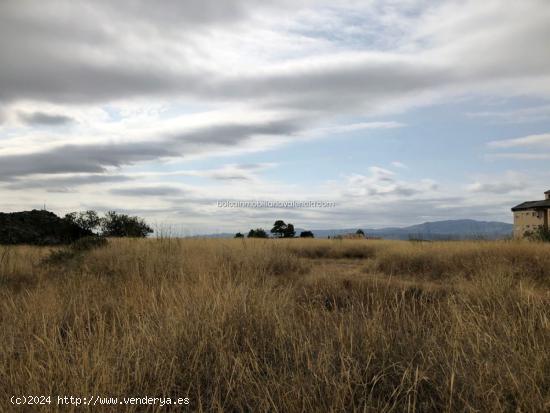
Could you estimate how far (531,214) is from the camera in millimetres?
52062

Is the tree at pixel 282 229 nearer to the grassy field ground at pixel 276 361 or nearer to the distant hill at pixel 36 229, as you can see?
the distant hill at pixel 36 229

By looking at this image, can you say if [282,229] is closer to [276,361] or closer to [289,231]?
[289,231]

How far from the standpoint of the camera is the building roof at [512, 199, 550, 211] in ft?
163

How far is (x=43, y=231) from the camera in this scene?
2386 centimetres

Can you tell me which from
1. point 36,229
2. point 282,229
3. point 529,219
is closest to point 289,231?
point 282,229

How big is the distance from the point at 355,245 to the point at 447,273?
28.5 ft

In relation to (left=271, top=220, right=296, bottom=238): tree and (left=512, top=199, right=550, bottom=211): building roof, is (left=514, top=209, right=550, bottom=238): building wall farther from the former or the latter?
(left=271, top=220, right=296, bottom=238): tree

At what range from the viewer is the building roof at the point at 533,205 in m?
49.6

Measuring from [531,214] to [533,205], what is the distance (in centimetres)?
110

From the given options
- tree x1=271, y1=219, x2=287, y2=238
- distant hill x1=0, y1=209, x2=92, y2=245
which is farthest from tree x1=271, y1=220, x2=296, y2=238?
distant hill x1=0, y1=209, x2=92, y2=245

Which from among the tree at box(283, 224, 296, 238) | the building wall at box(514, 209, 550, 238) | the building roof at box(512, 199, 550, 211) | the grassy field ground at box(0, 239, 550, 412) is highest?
the building roof at box(512, 199, 550, 211)

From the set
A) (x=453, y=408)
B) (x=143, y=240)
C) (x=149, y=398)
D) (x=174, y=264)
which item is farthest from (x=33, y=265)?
(x=453, y=408)

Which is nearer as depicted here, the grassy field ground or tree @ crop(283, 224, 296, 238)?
the grassy field ground

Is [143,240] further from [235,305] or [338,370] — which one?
[338,370]
